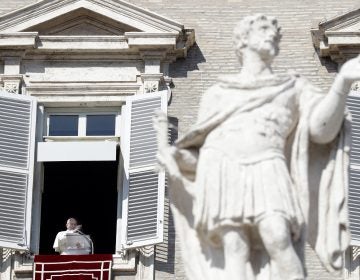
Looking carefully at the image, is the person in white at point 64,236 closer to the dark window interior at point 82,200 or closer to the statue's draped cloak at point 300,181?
the dark window interior at point 82,200

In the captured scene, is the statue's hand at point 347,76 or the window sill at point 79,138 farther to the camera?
the window sill at point 79,138

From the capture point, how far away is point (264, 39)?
17.8 meters

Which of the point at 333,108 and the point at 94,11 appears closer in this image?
the point at 333,108

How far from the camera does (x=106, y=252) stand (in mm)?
27109

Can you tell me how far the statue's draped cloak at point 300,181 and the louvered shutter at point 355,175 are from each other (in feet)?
22.6

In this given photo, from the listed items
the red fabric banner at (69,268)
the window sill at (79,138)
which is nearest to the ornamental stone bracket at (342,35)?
the window sill at (79,138)

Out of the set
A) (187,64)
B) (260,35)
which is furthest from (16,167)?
(260,35)

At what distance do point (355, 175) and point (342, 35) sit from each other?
5.50 feet

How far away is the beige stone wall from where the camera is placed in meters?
25.8

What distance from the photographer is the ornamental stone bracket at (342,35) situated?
25766 mm

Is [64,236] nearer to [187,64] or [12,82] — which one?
[12,82]

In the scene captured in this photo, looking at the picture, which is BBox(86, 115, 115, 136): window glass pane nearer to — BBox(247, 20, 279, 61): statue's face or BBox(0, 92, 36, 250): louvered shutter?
BBox(0, 92, 36, 250): louvered shutter

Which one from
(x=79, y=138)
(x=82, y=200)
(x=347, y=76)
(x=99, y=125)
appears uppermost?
(x=99, y=125)

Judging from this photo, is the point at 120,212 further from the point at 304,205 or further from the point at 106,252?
the point at 304,205
